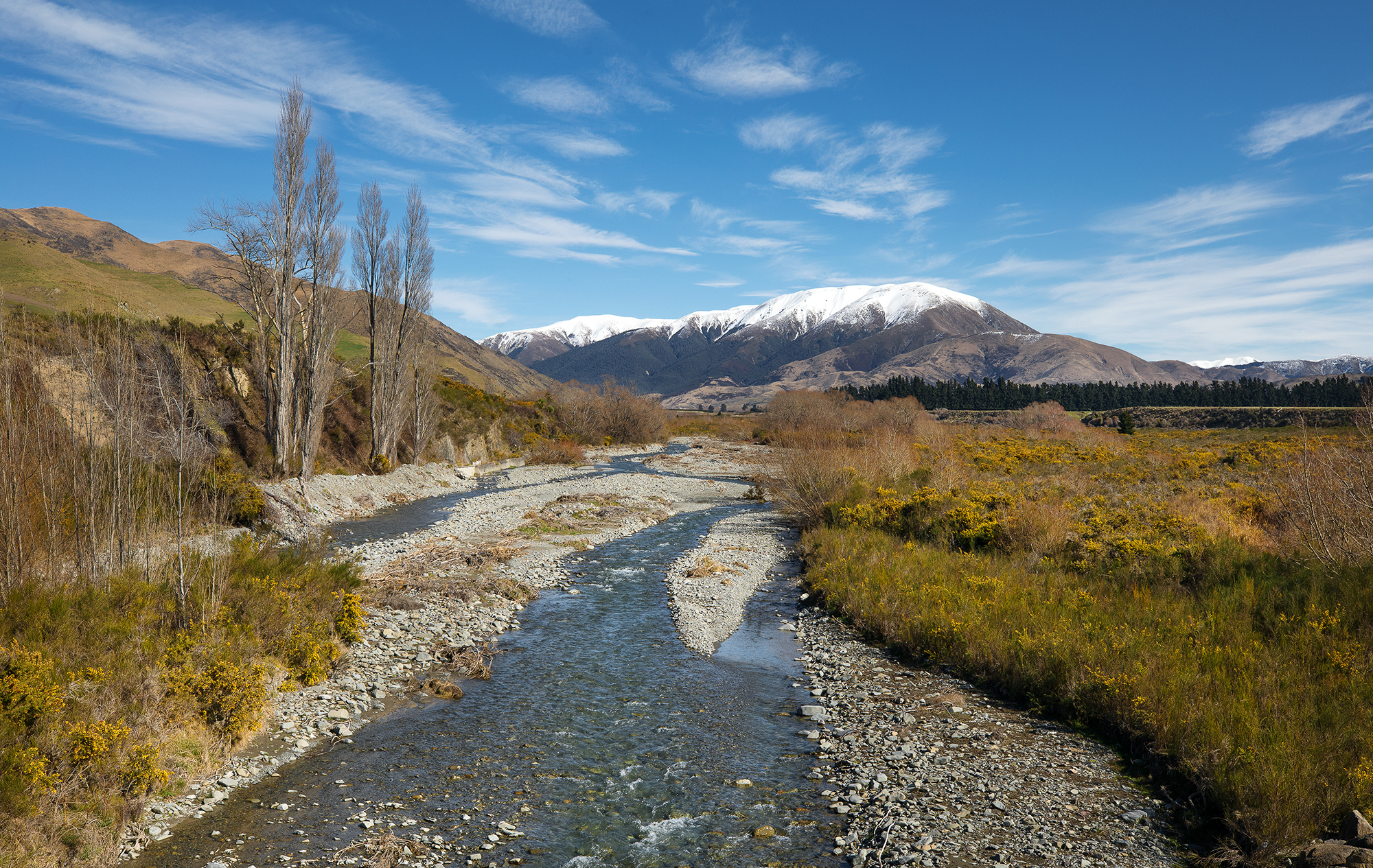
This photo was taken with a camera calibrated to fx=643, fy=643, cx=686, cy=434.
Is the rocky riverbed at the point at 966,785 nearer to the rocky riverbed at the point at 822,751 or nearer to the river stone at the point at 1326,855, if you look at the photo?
the rocky riverbed at the point at 822,751

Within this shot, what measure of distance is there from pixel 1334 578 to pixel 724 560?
14.4 metres

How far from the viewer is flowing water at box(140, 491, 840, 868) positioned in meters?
6.81

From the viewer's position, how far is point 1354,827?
5797 mm

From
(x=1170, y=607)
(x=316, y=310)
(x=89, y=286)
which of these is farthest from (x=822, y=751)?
(x=89, y=286)

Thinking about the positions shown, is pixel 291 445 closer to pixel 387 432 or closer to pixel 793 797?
pixel 387 432

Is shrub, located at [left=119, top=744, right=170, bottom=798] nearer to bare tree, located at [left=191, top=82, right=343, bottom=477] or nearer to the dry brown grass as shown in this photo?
the dry brown grass

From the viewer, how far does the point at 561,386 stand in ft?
236

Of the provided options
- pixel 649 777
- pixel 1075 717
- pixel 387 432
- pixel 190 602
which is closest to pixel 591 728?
pixel 649 777

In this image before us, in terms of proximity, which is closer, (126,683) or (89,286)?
(126,683)

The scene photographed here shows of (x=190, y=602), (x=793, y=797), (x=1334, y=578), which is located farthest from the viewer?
(x=1334, y=578)

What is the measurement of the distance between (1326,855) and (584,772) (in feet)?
24.7

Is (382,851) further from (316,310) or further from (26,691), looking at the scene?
(316,310)

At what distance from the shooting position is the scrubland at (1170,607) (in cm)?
695

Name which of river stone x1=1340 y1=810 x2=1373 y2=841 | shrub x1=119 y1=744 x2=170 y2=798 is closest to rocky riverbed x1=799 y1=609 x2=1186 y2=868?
river stone x1=1340 y1=810 x2=1373 y2=841
